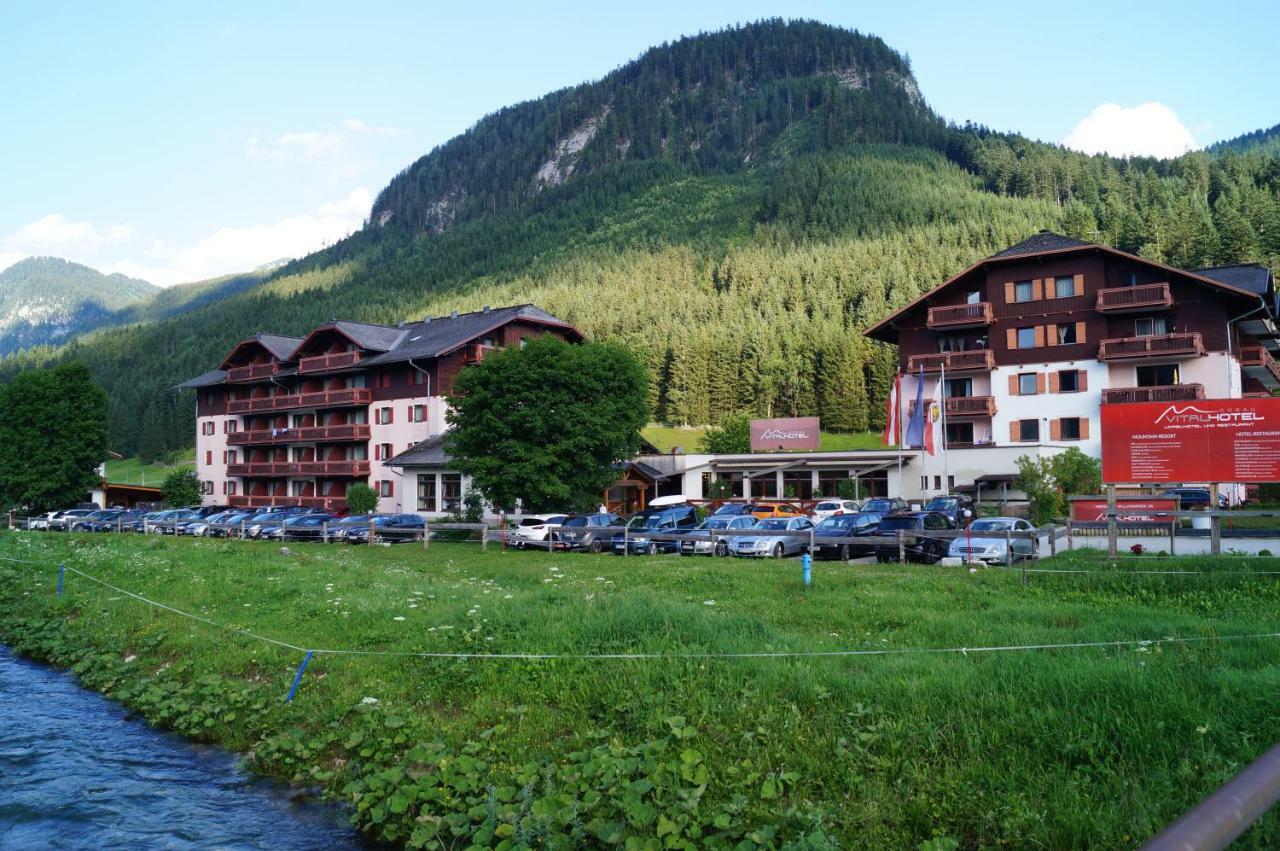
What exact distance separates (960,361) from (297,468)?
2098 inches

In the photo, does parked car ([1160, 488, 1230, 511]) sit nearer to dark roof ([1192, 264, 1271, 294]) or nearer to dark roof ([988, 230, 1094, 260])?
dark roof ([1192, 264, 1271, 294])

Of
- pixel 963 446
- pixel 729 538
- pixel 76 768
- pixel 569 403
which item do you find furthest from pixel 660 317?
pixel 76 768

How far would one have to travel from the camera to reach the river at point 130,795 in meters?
9.52

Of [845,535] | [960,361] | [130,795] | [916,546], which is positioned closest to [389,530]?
[845,535]

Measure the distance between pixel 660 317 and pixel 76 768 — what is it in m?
127

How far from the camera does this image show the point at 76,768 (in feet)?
38.8

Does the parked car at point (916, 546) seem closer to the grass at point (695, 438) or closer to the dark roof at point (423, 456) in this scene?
the dark roof at point (423, 456)

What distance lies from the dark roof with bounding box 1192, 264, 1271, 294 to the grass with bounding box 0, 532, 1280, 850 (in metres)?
44.2

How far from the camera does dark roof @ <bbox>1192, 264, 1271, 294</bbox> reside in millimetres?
53250

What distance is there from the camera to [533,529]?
37.9 meters

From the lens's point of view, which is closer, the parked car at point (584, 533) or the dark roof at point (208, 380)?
the parked car at point (584, 533)

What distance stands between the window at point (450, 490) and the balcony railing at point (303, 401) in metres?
14.1

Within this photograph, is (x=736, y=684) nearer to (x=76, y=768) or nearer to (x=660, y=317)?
(x=76, y=768)

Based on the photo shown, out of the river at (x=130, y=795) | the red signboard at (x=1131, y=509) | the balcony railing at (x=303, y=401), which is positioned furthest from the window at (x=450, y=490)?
the river at (x=130, y=795)
